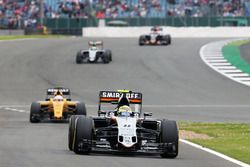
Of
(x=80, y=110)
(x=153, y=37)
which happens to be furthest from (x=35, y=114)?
(x=153, y=37)

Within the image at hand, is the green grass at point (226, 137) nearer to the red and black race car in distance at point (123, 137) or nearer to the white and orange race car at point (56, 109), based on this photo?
the red and black race car in distance at point (123, 137)

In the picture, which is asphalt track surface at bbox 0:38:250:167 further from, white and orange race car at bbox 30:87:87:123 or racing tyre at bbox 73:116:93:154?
white and orange race car at bbox 30:87:87:123

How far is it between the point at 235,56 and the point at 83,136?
102 ft

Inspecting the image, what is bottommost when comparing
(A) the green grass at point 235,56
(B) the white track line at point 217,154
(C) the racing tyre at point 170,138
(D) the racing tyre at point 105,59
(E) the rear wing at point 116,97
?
(A) the green grass at point 235,56

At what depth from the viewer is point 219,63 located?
4181 cm

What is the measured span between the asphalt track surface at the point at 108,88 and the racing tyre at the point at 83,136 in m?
0.18

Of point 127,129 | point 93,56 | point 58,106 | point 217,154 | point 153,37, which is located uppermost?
point 127,129

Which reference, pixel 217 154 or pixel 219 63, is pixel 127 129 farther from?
pixel 219 63

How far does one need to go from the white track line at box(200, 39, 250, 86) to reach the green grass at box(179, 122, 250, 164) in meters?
14.8

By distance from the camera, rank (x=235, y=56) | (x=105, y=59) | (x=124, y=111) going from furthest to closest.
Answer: (x=235, y=56)
(x=105, y=59)
(x=124, y=111)

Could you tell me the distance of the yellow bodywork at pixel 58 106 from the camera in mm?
22344

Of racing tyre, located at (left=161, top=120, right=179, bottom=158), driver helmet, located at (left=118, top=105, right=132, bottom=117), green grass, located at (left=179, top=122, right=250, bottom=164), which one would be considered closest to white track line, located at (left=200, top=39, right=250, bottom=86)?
green grass, located at (left=179, top=122, right=250, bottom=164)

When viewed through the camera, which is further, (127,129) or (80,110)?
(80,110)

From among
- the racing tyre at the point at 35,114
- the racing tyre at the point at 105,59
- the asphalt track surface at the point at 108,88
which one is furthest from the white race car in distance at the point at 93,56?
the racing tyre at the point at 35,114
